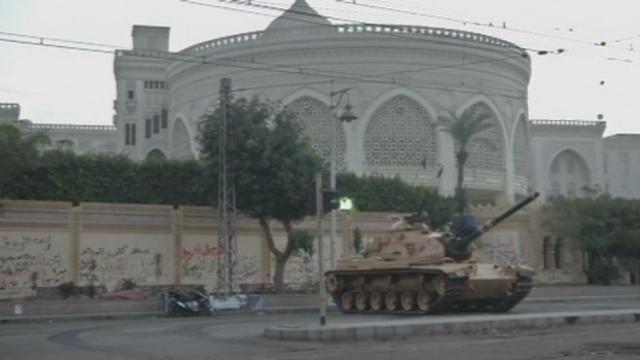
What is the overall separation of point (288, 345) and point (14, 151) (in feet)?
68.5

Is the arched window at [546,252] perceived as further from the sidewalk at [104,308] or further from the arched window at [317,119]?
the sidewalk at [104,308]

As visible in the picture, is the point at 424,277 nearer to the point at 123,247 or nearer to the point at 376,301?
the point at 376,301

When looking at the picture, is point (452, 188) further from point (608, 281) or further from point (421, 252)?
point (421, 252)

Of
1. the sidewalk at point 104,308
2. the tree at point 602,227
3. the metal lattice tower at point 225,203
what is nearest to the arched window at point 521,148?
the tree at point 602,227

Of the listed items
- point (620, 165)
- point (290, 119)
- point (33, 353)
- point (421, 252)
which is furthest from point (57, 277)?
point (620, 165)

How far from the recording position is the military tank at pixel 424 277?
2708 centimetres

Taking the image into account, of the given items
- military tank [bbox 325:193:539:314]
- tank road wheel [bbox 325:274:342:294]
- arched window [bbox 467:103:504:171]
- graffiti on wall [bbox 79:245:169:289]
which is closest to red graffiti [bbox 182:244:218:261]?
graffiti on wall [bbox 79:245:169:289]

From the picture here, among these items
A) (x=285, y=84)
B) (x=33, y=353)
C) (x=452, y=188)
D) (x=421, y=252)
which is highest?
(x=285, y=84)

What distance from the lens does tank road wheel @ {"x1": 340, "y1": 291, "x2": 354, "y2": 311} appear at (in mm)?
30375

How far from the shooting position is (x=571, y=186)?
292 feet

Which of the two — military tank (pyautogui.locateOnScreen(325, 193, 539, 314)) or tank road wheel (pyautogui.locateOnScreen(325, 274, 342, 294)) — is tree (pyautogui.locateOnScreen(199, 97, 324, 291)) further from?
military tank (pyautogui.locateOnScreen(325, 193, 539, 314))

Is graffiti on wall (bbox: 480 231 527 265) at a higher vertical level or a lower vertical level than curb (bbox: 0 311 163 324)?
higher

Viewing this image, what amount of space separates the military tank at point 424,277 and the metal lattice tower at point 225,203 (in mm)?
4614

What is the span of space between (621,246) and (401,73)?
20231mm
